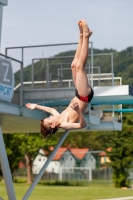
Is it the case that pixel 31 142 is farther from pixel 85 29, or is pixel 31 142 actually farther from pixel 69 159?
pixel 69 159

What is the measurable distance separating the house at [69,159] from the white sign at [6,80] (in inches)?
3321

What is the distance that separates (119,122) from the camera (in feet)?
81.8

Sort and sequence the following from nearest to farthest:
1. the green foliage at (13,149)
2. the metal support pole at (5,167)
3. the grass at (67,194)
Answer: the metal support pole at (5,167), the grass at (67,194), the green foliage at (13,149)

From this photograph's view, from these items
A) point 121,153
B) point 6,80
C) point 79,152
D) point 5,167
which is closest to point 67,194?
point 121,153

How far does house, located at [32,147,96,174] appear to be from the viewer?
4129 inches

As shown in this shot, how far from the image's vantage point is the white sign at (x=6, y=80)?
17828 mm

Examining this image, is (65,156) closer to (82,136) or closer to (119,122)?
(82,136)

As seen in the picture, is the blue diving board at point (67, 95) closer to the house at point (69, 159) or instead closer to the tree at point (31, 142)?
the tree at point (31, 142)

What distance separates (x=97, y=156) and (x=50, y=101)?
93.9m

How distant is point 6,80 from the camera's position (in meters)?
18.1

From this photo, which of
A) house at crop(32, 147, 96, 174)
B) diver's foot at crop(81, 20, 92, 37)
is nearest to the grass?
diver's foot at crop(81, 20, 92, 37)

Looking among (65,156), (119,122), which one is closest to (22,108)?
(119,122)

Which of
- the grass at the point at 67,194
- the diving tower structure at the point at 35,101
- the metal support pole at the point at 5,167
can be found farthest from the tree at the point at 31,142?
the metal support pole at the point at 5,167

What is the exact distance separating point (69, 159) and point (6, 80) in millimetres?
90189
